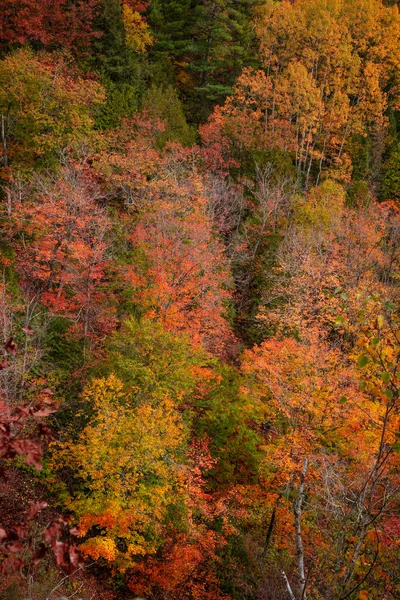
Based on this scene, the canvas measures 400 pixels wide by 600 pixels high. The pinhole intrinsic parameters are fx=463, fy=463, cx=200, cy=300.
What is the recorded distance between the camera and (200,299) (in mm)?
24141

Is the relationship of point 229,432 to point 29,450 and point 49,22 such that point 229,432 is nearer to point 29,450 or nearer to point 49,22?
point 29,450

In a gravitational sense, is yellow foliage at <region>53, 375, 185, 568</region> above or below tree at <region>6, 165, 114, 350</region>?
below

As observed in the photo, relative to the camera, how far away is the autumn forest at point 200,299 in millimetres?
12594

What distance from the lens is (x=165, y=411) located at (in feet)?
56.5

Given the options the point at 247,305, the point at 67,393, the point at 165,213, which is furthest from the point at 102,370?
the point at 247,305

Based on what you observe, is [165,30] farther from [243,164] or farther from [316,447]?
[316,447]

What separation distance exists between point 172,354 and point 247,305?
1489 centimetres

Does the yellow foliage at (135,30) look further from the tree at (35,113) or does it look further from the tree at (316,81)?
the tree at (35,113)

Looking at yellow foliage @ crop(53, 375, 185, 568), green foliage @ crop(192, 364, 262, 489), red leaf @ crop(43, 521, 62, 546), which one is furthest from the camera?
green foliage @ crop(192, 364, 262, 489)

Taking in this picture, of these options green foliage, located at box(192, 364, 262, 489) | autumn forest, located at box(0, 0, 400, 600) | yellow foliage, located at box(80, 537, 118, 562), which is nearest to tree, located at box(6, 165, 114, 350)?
autumn forest, located at box(0, 0, 400, 600)

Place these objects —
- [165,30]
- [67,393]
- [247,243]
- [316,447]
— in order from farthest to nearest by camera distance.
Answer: [165,30], [247,243], [67,393], [316,447]

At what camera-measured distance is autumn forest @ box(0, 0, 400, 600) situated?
41.3 ft

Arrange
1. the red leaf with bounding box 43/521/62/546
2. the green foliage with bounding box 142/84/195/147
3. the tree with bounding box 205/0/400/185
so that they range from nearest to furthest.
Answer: the red leaf with bounding box 43/521/62/546 → the green foliage with bounding box 142/84/195/147 → the tree with bounding box 205/0/400/185

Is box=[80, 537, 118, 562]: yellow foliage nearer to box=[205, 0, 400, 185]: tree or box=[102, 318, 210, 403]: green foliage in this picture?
box=[102, 318, 210, 403]: green foliage
